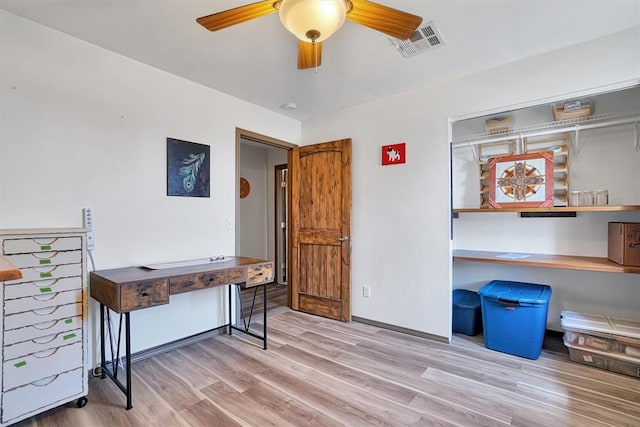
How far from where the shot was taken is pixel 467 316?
9.91 ft

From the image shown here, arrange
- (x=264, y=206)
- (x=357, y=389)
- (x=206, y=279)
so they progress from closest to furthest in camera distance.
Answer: (x=357, y=389), (x=206, y=279), (x=264, y=206)

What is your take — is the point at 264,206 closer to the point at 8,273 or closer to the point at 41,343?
the point at 41,343

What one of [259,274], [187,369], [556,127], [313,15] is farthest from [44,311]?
[556,127]

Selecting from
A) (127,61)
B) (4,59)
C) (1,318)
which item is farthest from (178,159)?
(1,318)

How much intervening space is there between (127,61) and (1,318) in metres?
1.99

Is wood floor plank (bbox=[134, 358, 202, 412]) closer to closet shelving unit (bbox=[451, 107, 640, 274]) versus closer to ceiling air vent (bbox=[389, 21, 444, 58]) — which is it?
closet shelving unit (bbox=[451, 107, 640, 274])

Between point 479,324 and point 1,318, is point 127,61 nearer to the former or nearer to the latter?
point 1,318

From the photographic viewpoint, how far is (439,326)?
2902mm

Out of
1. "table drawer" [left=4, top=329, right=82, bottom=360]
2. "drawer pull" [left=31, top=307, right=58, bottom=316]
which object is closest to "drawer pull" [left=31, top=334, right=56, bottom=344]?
"table drawer" [left=4, top=329, right=82, bottom=360]

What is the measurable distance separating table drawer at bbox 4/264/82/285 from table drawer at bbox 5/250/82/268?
0.08 feet

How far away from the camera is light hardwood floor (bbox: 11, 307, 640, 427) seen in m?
1.81

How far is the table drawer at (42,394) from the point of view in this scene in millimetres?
1670

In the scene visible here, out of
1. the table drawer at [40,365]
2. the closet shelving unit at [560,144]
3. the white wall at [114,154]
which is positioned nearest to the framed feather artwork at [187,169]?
the white wall at [114,154]

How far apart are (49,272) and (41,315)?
25cm
